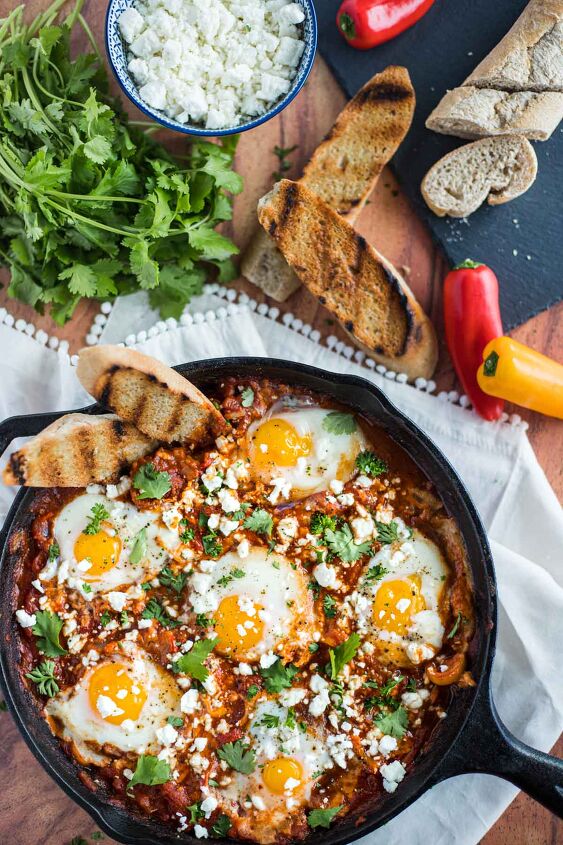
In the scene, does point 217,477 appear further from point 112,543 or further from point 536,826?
point 536,826

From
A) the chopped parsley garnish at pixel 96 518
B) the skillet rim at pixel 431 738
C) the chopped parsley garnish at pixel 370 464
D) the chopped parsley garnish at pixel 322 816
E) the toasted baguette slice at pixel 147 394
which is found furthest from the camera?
the chopped parsley garnish at pixel 370 464

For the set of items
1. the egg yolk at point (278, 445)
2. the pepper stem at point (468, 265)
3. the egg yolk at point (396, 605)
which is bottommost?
the egg yolk at point (396, 605)

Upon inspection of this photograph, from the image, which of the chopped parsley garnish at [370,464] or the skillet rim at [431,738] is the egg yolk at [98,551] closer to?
the skillet rim at [431,738]

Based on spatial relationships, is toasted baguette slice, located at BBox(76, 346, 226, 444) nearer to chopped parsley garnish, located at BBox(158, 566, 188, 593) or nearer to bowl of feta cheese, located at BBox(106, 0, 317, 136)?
chopped parsley garnish, located at BBox(158, 566, 188, 593)

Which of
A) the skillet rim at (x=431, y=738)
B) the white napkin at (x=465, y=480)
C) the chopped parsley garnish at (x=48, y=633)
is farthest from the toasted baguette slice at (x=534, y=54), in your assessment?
the chopped parsley garnish at (x=48, y=633)

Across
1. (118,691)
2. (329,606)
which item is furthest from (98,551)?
(329,606)

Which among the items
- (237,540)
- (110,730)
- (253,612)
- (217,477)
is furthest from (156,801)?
(217,477)

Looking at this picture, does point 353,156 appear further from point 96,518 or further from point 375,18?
point 96,518
